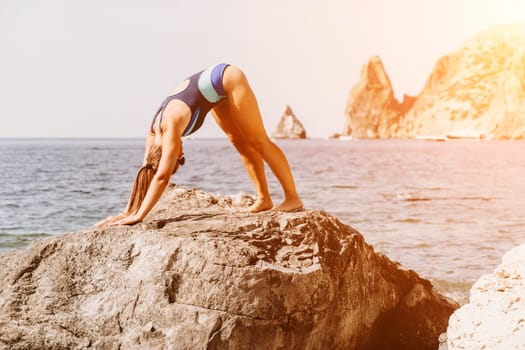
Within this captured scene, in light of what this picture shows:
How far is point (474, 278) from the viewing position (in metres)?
9.63

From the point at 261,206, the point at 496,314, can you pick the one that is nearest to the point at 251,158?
the point at 261,206

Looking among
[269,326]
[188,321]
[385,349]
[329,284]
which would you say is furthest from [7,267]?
[385,349]

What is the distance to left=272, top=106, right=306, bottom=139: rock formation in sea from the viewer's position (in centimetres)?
15924

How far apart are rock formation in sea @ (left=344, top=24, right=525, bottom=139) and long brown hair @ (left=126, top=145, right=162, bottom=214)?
125 meters

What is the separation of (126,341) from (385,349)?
2.20 m

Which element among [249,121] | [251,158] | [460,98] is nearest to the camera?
[249,121]

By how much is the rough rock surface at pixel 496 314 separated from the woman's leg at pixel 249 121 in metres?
1.82

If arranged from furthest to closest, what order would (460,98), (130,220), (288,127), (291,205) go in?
(288,127)
(460,98)
(291,205)
(130,220)

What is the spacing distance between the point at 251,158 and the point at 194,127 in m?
0.70

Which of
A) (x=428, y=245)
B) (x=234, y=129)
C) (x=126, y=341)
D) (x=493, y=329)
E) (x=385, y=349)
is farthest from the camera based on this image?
(x=428, y=245)

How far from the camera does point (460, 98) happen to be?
150750mm

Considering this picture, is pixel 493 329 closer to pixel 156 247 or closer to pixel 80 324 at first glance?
pixel 156 247

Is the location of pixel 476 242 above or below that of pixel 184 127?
below

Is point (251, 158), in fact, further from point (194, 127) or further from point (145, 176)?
point (145, 176)
